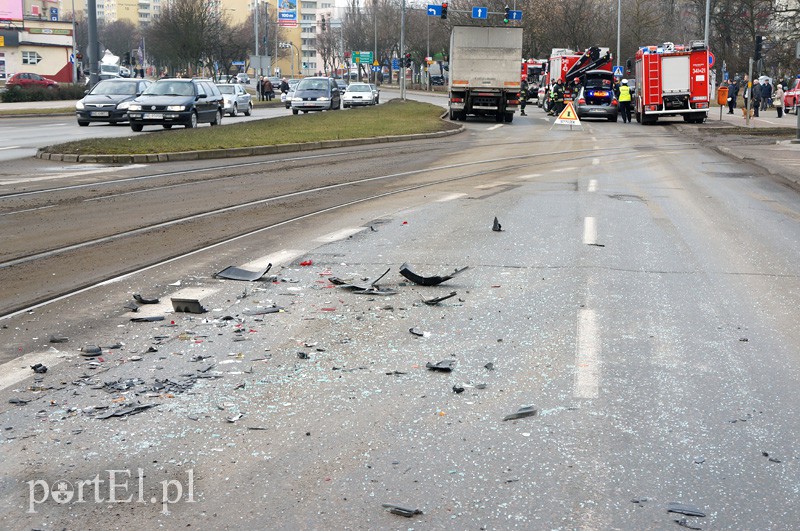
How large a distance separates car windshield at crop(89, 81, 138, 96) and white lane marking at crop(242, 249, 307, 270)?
28684 mm

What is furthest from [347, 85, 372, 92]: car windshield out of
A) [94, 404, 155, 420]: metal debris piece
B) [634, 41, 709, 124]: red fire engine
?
[94, 404, 155, 420]: metal debris piece

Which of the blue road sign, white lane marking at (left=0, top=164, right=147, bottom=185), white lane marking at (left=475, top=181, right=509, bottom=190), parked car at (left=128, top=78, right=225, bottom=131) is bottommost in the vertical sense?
white lane marking at (left=475, top=181, right=509, bottom=190)

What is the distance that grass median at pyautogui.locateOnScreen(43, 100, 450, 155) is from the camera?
2275 centimetres

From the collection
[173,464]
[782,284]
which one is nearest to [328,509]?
[173,464]

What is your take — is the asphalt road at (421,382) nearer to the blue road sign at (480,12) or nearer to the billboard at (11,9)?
the blue road sign at (480,12)

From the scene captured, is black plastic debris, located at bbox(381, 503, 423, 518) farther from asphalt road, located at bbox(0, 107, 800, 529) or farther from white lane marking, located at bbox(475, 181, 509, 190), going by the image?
white lane marking, located at bbox(475, 181, 509, 190)

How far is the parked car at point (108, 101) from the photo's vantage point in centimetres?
3553

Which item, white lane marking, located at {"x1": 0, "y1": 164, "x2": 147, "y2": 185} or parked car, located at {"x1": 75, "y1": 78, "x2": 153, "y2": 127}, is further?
parked car, located at {"x1": 75, "y1": 78, "x2": 153, "y2": 127}

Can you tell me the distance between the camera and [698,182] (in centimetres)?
1827

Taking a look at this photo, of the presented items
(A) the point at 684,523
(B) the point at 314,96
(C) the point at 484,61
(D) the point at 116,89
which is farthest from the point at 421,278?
(B) the point at 314,96

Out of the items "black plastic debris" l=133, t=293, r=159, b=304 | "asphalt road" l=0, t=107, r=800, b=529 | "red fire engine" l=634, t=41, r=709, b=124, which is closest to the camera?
"asphalt road" l=0, t=107, r=800, b=529

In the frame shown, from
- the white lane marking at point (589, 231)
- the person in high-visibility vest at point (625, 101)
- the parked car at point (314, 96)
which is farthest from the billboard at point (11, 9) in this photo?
the white lane marking at point (589, 231)

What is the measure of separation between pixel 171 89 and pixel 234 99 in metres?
12.9

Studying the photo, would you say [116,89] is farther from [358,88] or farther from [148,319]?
[148,319]
